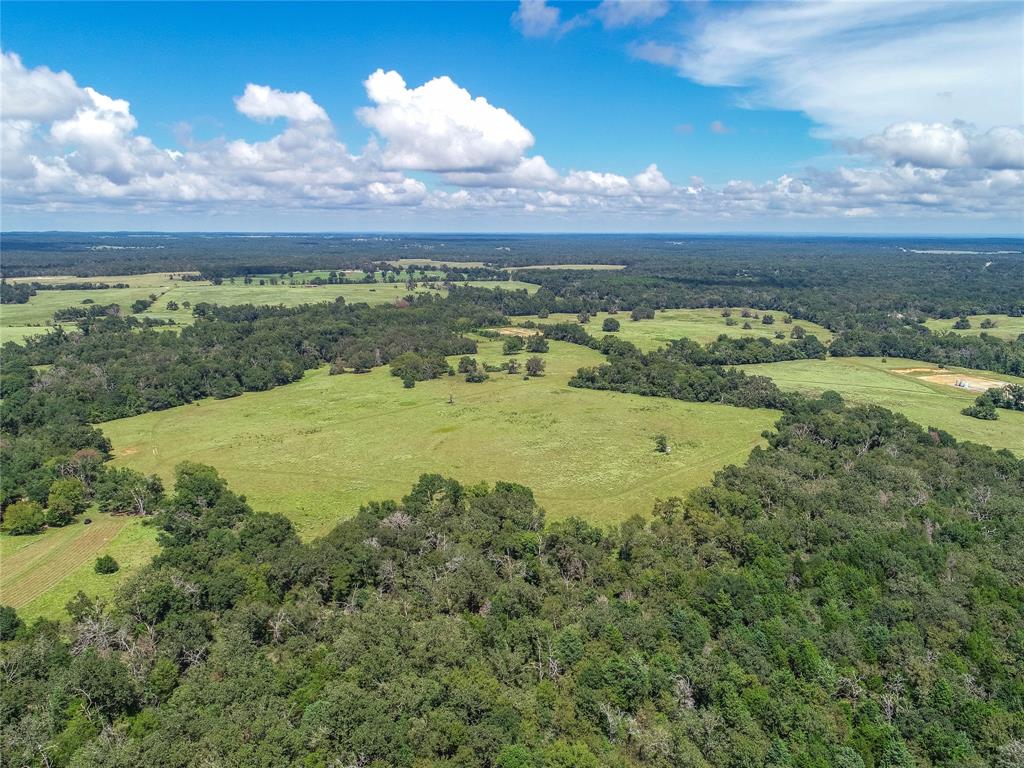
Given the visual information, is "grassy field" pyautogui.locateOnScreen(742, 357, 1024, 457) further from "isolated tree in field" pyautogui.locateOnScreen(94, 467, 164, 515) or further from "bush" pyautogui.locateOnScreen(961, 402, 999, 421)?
"isolated tree in field" pyautogui.locateOnScreen(94, 467, 164, 515)

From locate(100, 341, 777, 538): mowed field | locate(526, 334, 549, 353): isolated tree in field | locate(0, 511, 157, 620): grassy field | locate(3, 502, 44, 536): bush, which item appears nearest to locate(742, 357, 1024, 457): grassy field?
locate(100, 341, 777, 538): mowed field

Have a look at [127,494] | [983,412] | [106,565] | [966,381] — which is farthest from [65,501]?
[966,381]

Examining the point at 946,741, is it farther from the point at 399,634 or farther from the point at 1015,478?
the point at 1015,478

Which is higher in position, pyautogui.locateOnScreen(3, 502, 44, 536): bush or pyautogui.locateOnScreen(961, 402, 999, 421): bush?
pyautogui.locateOnScreen(961, 402, 999, 421): bush

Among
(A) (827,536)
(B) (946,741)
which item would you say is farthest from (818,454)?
(B) (946,741)

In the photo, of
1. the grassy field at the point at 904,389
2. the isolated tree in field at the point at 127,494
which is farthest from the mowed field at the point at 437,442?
the grassy field at the point at 904,389

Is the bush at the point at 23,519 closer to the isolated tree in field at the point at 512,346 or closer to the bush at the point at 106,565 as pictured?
the bush at the point at 106,565
